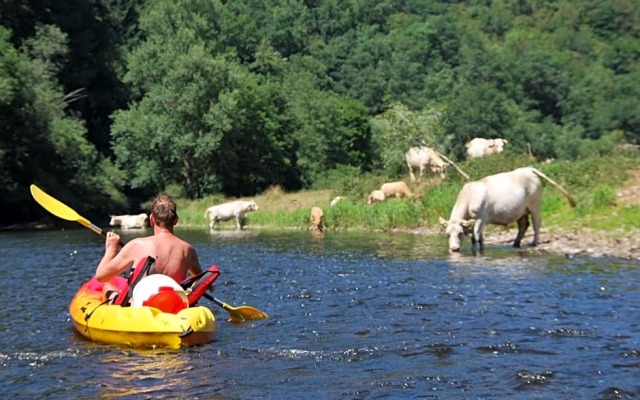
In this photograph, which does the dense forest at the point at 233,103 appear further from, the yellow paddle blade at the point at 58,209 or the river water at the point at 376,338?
the yellow paddle blade at the point at 58,209

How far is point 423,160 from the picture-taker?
44.1 m

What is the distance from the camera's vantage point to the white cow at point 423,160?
1718 inches

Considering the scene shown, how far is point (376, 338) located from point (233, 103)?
46524 millimetres

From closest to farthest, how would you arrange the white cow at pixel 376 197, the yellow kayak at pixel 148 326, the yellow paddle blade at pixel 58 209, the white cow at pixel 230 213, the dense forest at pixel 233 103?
1. the yellow kayak at pixel 148 326
2. the yellow paddle blade at pixel 58 209
3. the white cow at pixel 376 197
4. the white cow at pixel 230 213
5. the dense forest at pixel 233 103

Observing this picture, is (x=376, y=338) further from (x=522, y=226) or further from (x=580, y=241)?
(x=522, y=226)

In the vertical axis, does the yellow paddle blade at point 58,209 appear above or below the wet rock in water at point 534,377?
above

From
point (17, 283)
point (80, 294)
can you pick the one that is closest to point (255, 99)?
point (17, 283)

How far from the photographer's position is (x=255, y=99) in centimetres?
6216

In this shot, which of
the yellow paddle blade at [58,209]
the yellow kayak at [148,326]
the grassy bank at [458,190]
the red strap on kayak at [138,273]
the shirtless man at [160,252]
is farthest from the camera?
the grassy bank at [458,190]

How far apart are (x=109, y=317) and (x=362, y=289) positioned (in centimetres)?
587

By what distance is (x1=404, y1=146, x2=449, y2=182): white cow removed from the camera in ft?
143

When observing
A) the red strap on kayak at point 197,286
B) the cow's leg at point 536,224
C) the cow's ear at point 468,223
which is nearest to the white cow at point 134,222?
the cow's leg at point 536,224

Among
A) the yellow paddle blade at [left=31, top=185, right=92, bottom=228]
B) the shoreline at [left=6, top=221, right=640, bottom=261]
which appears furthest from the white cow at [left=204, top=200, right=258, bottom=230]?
the yellow paddle blade at [left=31, top=185, right=92, bottom=228]

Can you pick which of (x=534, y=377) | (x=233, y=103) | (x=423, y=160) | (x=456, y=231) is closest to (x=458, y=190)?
(x=456, y=231)
